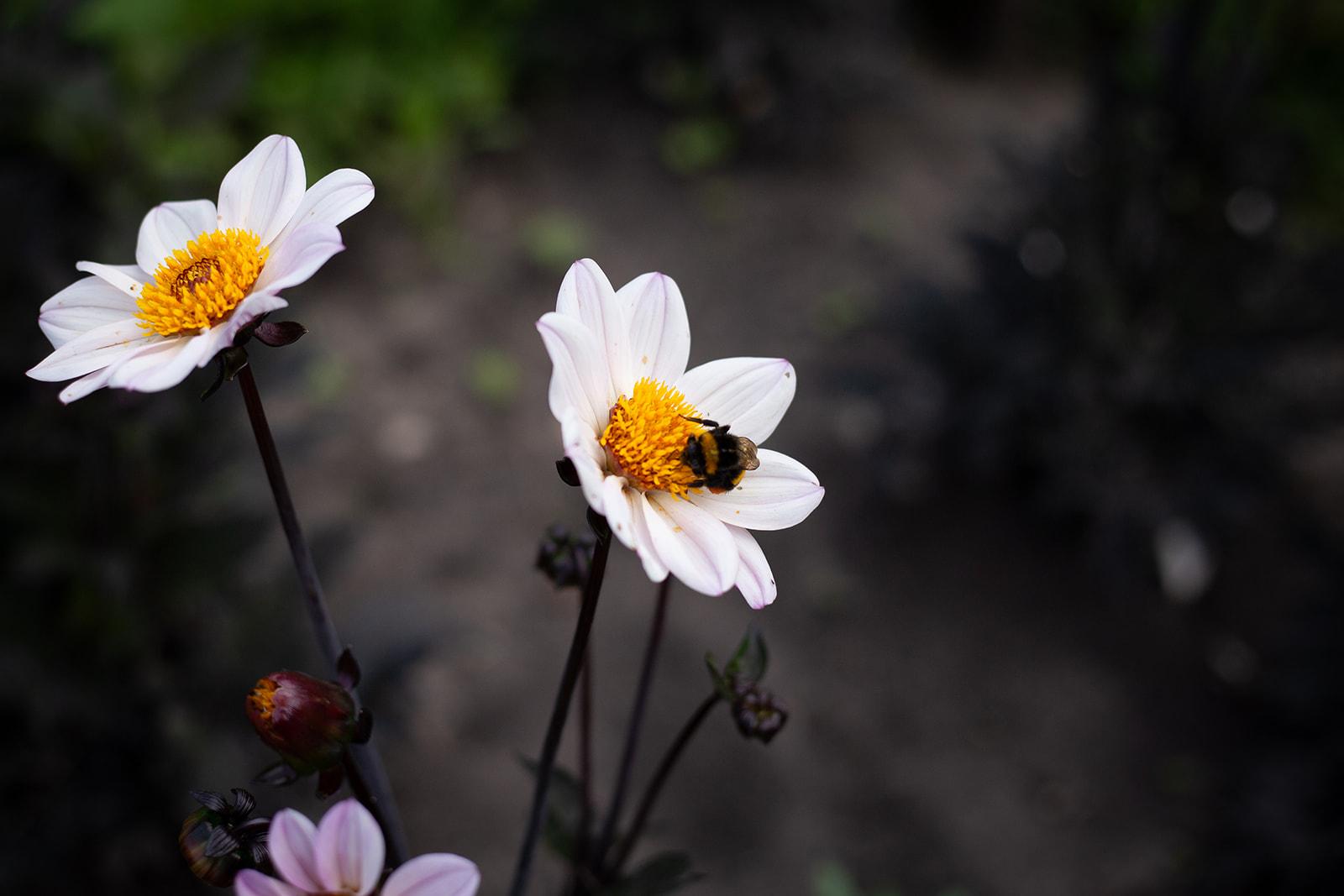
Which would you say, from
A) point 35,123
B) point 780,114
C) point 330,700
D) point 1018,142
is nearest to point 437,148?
point 780,114

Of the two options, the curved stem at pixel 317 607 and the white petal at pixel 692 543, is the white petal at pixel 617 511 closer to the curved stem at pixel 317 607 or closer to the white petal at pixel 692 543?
the white petal at pixel 692 543

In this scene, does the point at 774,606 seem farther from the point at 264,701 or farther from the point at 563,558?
the point at 264,701

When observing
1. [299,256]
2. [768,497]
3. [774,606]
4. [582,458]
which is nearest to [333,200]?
[299,256]

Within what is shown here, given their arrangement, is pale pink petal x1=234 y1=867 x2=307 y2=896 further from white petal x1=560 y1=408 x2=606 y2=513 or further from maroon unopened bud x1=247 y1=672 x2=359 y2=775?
white petal x1=560 y1=408 x2=606 y2=513

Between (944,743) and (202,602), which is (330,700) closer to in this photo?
(202,602)

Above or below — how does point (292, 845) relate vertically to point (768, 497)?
below

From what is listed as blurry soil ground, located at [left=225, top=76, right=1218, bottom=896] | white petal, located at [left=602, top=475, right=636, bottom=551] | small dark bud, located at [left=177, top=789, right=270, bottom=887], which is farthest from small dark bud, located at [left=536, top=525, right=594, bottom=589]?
blurry soil ground, located at [left=225, top=76, right=1218, bottom=896]

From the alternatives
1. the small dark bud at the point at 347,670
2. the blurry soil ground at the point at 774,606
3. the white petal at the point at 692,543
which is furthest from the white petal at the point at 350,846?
the blurry soil ground at the point at 774,606
